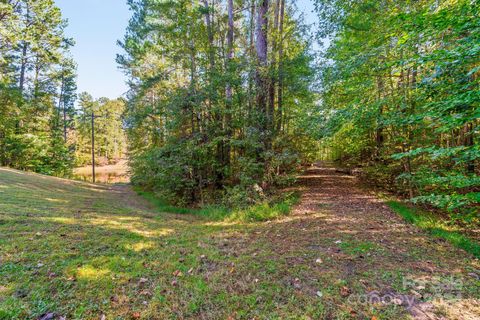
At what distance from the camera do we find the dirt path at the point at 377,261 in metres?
2.12

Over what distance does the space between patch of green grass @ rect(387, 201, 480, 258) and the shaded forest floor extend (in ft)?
0.81

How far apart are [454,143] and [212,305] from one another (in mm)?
7970

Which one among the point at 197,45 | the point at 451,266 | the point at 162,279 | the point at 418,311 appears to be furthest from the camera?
the point at 197,45

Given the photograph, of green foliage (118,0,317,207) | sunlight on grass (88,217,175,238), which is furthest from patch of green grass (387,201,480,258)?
sunlight on grass (88,217,175,238)

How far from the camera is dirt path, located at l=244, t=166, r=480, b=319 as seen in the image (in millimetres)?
2125

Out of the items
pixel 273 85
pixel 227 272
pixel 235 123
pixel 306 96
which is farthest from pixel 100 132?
pixel 227 272

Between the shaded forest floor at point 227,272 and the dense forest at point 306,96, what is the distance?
1.13 meters

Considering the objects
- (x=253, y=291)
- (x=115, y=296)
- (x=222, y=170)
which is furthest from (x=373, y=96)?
(x=115, y=296)

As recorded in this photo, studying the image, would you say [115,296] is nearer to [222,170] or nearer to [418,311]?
[418,311]

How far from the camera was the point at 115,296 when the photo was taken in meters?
2.11

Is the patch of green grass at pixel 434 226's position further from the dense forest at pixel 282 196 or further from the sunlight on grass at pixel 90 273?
the sunlight on grass at pixel 90 273

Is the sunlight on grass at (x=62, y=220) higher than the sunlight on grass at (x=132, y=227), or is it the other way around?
the sunlight on grass at (x=62, y=220)

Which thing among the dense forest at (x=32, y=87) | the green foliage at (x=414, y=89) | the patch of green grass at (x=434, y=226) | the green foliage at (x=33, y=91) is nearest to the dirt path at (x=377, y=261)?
the patch of green grass at (x=434, y=226)

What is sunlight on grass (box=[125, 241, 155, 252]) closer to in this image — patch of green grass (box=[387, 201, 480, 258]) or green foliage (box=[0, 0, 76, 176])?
patch of green grass (box=[387, 201, 480, 258])
